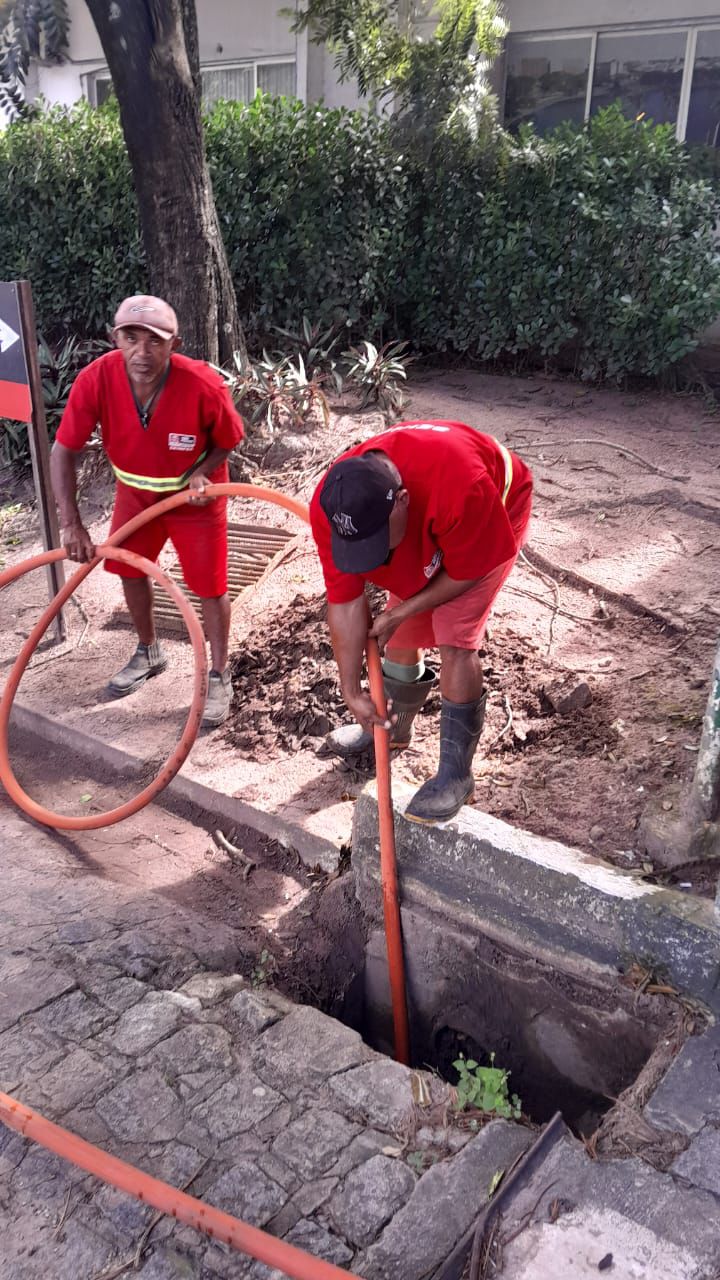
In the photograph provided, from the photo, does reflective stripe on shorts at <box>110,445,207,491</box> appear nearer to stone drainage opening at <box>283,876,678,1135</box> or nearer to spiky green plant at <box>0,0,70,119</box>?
stone drainage opening at <box>283,876,678,1135</box>

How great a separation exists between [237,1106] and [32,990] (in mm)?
802

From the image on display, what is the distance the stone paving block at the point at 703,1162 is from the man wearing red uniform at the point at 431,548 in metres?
1.13

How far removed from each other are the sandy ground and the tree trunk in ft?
3.91

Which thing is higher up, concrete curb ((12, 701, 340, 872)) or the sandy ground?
the sandy ground

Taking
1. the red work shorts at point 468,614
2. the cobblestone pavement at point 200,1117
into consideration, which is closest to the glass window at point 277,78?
the red work shorts at point 468,614

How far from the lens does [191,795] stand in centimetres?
418

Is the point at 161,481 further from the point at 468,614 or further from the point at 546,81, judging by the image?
the point at 546,81

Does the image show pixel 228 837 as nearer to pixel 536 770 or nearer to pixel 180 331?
pixel 536 770

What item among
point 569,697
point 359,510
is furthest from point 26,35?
point 359,510

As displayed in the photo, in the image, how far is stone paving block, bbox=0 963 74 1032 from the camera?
288 cm

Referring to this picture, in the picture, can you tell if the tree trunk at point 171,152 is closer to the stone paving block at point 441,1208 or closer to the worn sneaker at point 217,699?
the worn sneaker at point 217,699

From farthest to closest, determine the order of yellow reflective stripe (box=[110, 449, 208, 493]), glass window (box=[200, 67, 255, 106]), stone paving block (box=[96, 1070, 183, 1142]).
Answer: glass window (box=[200, 67, 255, 106]), yellow reflective stripe (box=[110, 449, 208, 493]), stone paving block (box=[96, 1070, 183, 1142])

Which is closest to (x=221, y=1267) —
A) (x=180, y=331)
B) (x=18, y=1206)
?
(x=18, y=1206)

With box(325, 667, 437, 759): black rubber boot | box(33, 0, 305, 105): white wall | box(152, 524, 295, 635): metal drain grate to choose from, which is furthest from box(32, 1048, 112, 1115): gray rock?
box(33, 0, 305, 105): white wall
